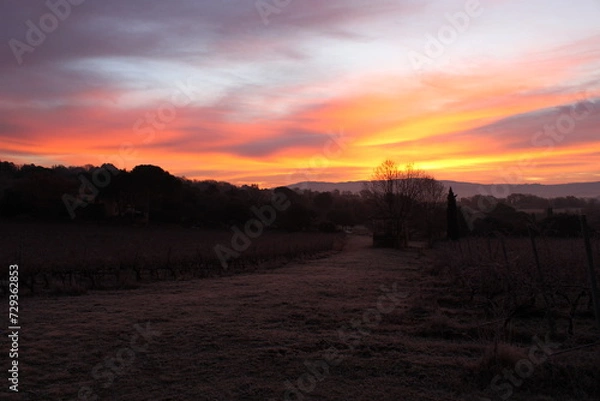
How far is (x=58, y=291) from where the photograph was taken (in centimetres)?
1234

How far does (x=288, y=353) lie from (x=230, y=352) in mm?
824

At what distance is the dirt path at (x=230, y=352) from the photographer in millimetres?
4906

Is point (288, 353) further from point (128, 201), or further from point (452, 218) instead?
point (128, 201)

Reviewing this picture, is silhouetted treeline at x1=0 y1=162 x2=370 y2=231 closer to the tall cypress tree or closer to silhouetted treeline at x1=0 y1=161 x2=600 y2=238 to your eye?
silhouetted treeline at x1=0 y1=161 x2=600 y2=238

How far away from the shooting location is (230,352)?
6.21 m

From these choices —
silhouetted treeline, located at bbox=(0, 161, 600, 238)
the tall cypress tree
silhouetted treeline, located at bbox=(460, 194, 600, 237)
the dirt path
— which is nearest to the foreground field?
the dirt path

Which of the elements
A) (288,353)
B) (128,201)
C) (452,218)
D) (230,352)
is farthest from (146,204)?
(288,353)

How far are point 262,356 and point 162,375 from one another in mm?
1302

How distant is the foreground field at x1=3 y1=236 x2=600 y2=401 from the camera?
4.82 m

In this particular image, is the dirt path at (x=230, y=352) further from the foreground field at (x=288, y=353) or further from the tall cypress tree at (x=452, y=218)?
the tall cypress tree at (x=452, y=218)

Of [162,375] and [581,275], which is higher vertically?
[581,275]

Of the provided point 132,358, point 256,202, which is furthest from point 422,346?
point 256,202

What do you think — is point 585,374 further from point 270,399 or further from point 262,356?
point 262,356

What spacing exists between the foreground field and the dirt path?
0.02 metres
